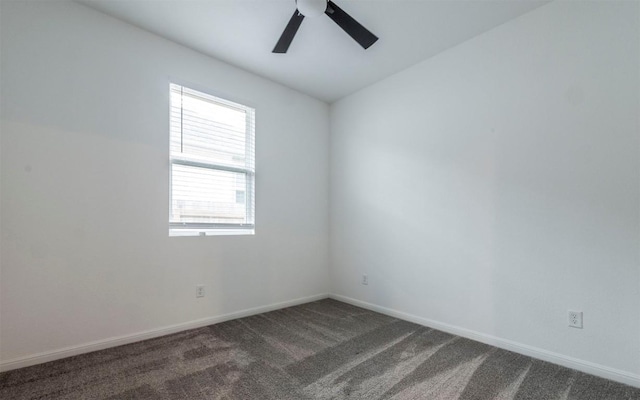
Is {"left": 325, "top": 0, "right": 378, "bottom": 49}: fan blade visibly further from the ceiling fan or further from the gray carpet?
the gray carpet

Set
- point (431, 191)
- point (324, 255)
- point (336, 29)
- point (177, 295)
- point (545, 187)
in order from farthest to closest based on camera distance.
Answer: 1. point (324, 255)
2. point (431, 191)
3. point (177, 295)
4. point (336, 29)
5. point (545, 187)

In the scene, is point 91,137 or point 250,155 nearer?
point 91,137

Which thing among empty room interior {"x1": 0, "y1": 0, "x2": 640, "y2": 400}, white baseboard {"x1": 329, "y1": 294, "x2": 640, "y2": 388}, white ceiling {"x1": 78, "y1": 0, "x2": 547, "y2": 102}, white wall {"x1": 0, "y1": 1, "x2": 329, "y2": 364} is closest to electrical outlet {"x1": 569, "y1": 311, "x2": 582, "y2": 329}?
empty room interior {"x1": 0, "y1": 0, "x2": 640, "y2": 400}

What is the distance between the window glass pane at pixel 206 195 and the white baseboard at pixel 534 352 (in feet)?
6.79

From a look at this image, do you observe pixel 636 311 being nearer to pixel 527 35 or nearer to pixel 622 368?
pixel 622 368

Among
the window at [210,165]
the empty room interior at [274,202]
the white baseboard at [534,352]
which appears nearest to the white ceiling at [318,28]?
the empty room interior at [274,202]

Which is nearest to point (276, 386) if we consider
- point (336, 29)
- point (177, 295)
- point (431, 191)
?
point (177, 295)

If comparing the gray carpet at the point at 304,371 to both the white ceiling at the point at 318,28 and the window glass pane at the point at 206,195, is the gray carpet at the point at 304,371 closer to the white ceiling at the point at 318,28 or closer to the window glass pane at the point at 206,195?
the window glass pane at the point at 206,195

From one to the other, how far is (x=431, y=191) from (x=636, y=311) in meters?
1.64

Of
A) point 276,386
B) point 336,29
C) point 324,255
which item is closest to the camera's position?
point 276,386

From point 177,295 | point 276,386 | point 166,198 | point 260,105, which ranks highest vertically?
point 260,105

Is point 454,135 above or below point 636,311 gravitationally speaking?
above

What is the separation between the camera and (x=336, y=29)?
2.61m

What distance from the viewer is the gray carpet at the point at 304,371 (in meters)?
1.83
